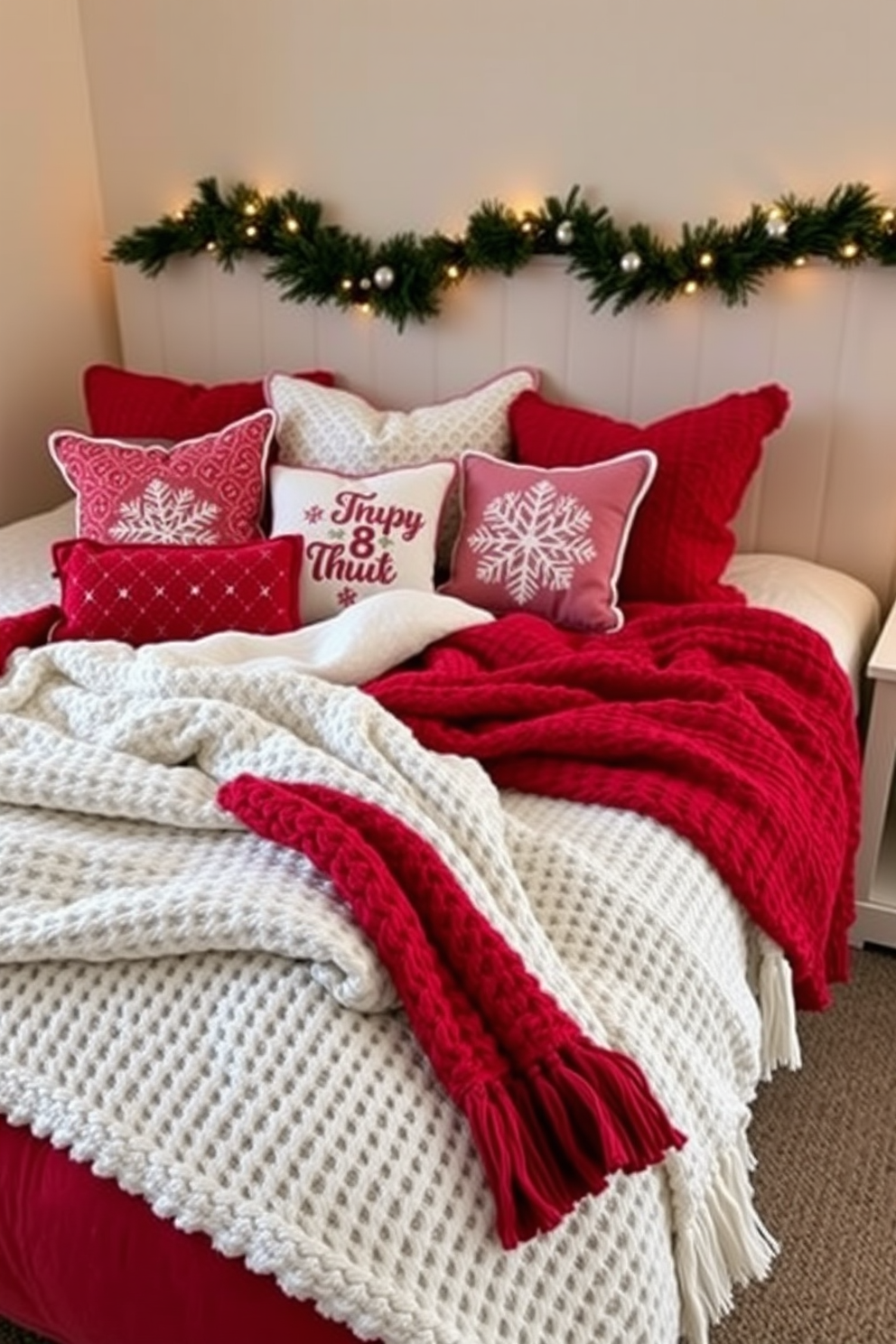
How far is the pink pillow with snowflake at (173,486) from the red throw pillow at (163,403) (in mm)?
166

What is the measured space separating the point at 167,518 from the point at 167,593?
0.28m

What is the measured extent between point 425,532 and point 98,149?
1.33 meters

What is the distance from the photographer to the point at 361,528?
1.83 metres

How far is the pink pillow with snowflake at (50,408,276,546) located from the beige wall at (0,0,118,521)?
0.53 metres

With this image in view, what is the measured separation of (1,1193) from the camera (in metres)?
0.91

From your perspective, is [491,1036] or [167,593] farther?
[167,593]

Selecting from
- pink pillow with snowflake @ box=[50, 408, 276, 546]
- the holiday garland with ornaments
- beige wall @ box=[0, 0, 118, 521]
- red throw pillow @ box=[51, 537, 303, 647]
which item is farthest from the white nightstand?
beige wall @ box=[0, 0, 118, 521]

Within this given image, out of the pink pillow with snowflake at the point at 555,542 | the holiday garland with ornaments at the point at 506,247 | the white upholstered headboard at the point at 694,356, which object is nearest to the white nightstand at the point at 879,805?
the white upholstered headboard at the point at 694,356

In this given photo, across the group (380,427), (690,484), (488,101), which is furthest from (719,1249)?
(488,101)

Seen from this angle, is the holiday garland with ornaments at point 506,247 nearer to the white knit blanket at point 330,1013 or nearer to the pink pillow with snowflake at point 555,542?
the pink pillow with snowflake at point 555,542

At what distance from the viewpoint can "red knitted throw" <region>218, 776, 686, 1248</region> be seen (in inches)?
34.4

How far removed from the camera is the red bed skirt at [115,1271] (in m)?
0.83

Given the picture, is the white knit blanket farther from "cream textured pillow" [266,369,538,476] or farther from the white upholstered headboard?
the white upholstered headboard

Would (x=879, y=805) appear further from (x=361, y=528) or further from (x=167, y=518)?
(x=167, y=518)
